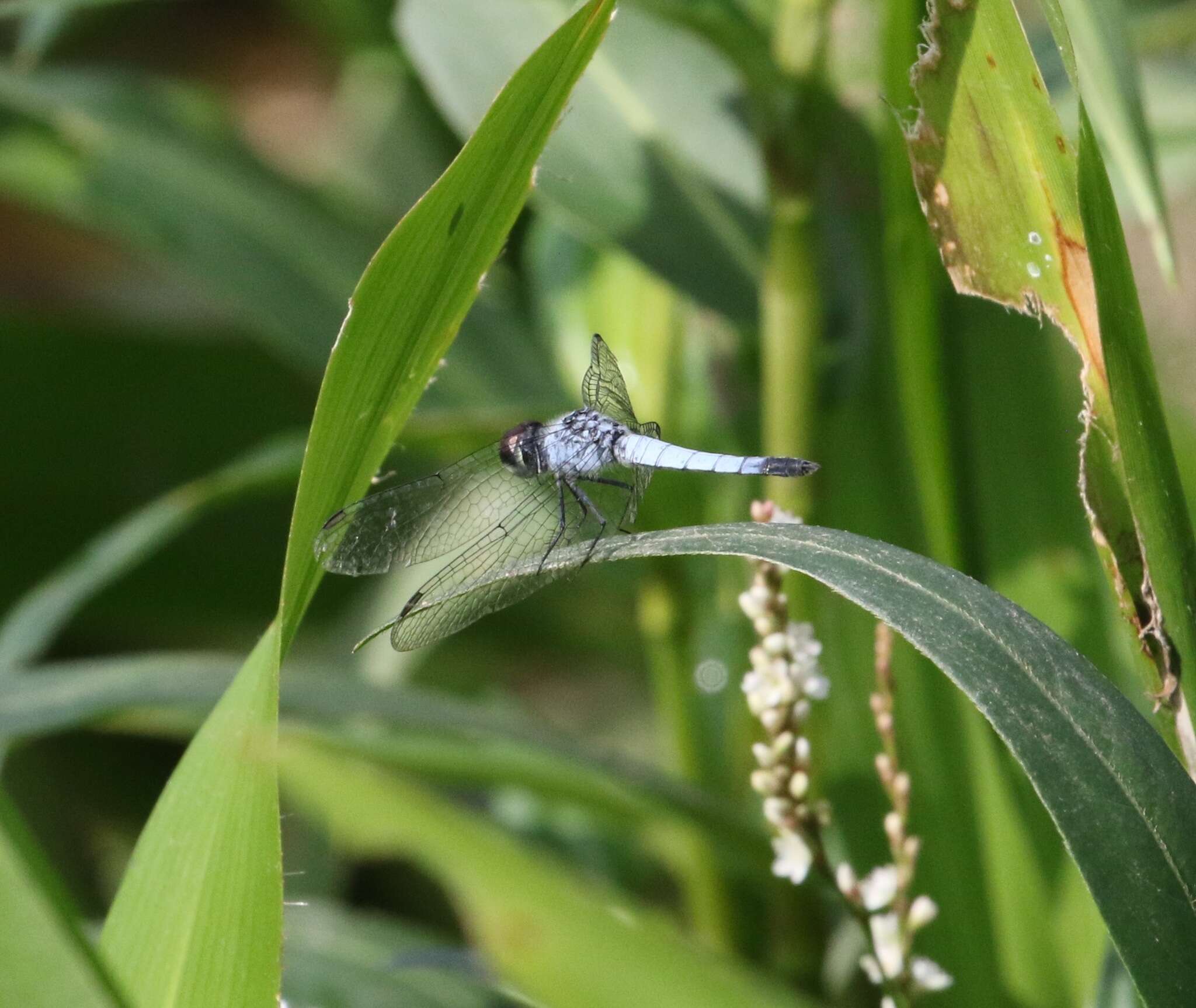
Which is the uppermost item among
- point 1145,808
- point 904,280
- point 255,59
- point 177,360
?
point 255,59

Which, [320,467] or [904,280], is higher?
[904,280]

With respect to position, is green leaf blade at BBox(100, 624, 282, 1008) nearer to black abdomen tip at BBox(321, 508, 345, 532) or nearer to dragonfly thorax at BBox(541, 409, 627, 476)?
black abdomen tip at BBox(321, 508, 345, 532)

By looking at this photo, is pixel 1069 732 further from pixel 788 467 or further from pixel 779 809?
pixel 788 467

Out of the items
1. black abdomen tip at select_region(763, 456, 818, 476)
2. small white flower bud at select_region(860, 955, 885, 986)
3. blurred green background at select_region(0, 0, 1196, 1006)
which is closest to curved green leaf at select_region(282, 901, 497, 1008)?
blurred green background at select_region(0, 0, 1196, 1006)

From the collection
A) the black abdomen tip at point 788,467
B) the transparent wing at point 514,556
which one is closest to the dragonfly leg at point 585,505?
the transparent wing at point 514,556

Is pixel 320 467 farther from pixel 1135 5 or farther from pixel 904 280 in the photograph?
pixel 1135 5

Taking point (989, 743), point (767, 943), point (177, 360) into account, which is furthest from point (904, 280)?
point (177, 360)
